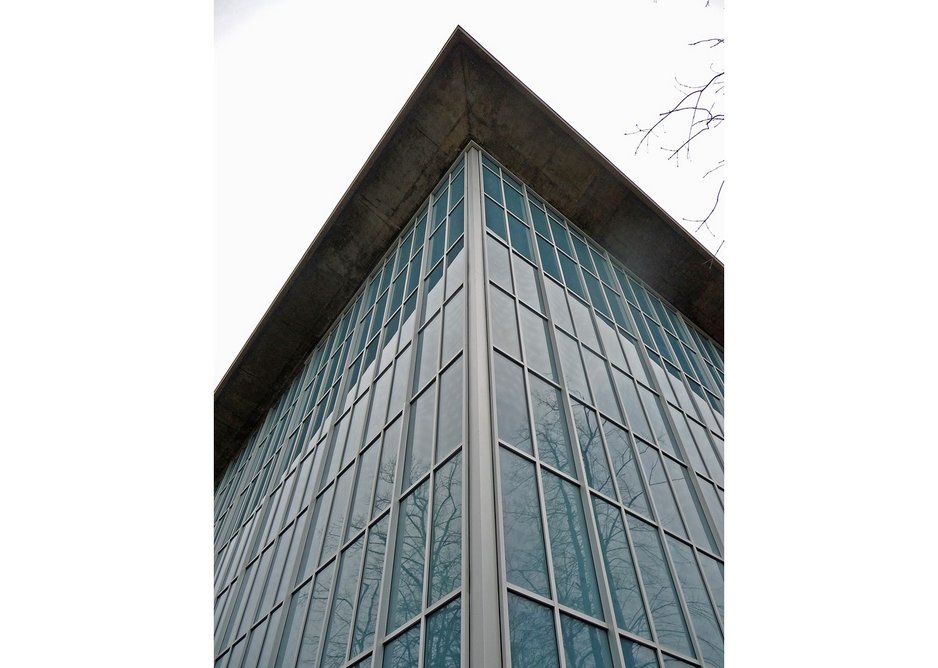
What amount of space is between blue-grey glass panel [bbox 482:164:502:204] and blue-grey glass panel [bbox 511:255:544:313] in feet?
9.71

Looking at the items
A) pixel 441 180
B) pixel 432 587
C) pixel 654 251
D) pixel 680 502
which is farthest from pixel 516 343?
pixel 654 251

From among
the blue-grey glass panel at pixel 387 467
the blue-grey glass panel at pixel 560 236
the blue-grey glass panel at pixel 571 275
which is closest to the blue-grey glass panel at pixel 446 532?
the blue-grey glass panel at pixel 387 467

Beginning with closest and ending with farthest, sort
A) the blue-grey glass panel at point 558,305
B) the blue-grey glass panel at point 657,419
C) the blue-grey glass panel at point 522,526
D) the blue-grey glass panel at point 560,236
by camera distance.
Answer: the blue-grey glass panel at point 522,526 < the blue-grey glass panel at point 657,419 < the blue-grey glass panel at point 558,305 < the blue-grey glass panel at point 560,236

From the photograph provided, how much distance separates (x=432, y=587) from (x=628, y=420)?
525 cm

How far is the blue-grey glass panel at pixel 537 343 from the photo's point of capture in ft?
32.1

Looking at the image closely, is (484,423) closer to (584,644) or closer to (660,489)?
(584,644)

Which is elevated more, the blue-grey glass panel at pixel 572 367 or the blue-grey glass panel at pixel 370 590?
the blue-grey glass panel at pixel 572 367

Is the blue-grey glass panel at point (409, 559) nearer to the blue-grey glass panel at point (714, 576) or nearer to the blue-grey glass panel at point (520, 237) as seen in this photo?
the blue-grey glass panel at point (714, 576)

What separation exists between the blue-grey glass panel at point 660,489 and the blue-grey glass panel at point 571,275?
4.46m

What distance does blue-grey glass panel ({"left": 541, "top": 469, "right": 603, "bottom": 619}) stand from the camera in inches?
257

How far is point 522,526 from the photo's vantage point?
682 cm

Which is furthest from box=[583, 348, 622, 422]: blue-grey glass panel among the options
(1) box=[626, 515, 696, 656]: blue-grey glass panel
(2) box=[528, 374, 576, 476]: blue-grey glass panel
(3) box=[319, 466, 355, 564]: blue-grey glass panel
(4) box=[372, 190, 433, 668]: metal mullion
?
(3) box=[319, 466, 355, 564]: blue-grey glass panel

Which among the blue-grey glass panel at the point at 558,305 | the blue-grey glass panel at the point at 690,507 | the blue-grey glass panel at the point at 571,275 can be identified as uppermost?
the blue-grey glass panel at the point at 571,275

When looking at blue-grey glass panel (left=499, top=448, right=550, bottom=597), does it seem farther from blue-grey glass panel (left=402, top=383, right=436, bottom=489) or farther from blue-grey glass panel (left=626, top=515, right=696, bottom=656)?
blue-grey glass panel (left=626, top=515, right=696, bottom=656)
